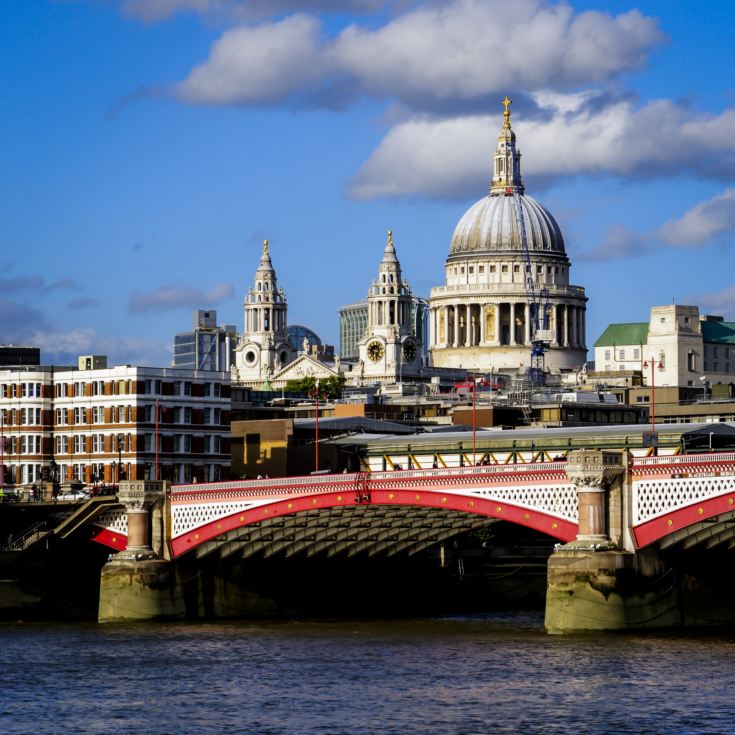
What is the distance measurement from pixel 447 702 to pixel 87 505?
1521 inches

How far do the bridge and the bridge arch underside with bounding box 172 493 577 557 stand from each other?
0.07 m

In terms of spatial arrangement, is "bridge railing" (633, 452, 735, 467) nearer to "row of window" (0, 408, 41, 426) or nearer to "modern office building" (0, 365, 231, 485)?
"modern office building" (0, 365, 231, 485)

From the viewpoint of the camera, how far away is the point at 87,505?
338 ft

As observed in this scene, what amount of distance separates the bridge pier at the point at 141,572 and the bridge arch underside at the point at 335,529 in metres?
1.32

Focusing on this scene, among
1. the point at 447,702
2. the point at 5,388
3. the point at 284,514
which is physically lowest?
the point at 447,702

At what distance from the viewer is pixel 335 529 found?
96500 mm

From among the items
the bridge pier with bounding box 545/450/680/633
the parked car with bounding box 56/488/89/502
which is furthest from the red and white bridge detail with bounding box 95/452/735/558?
the parked car with bounding box 56/488/89/502

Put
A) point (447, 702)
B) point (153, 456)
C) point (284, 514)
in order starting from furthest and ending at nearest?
point (153, 456) < point (284, 514) < point (447, 702)

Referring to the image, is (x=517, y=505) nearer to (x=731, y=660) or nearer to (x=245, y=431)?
(x=731, y=660)

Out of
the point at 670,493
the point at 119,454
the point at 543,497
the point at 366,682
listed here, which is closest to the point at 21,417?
the point at 119,454

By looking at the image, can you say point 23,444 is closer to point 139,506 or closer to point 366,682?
point 139,506

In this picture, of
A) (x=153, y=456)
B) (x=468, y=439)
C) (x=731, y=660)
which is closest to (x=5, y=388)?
(x=153, y=456)

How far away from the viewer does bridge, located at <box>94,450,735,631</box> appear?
3228 inches

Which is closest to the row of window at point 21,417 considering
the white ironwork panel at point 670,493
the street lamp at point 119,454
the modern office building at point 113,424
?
the modern office building at point 113,424
